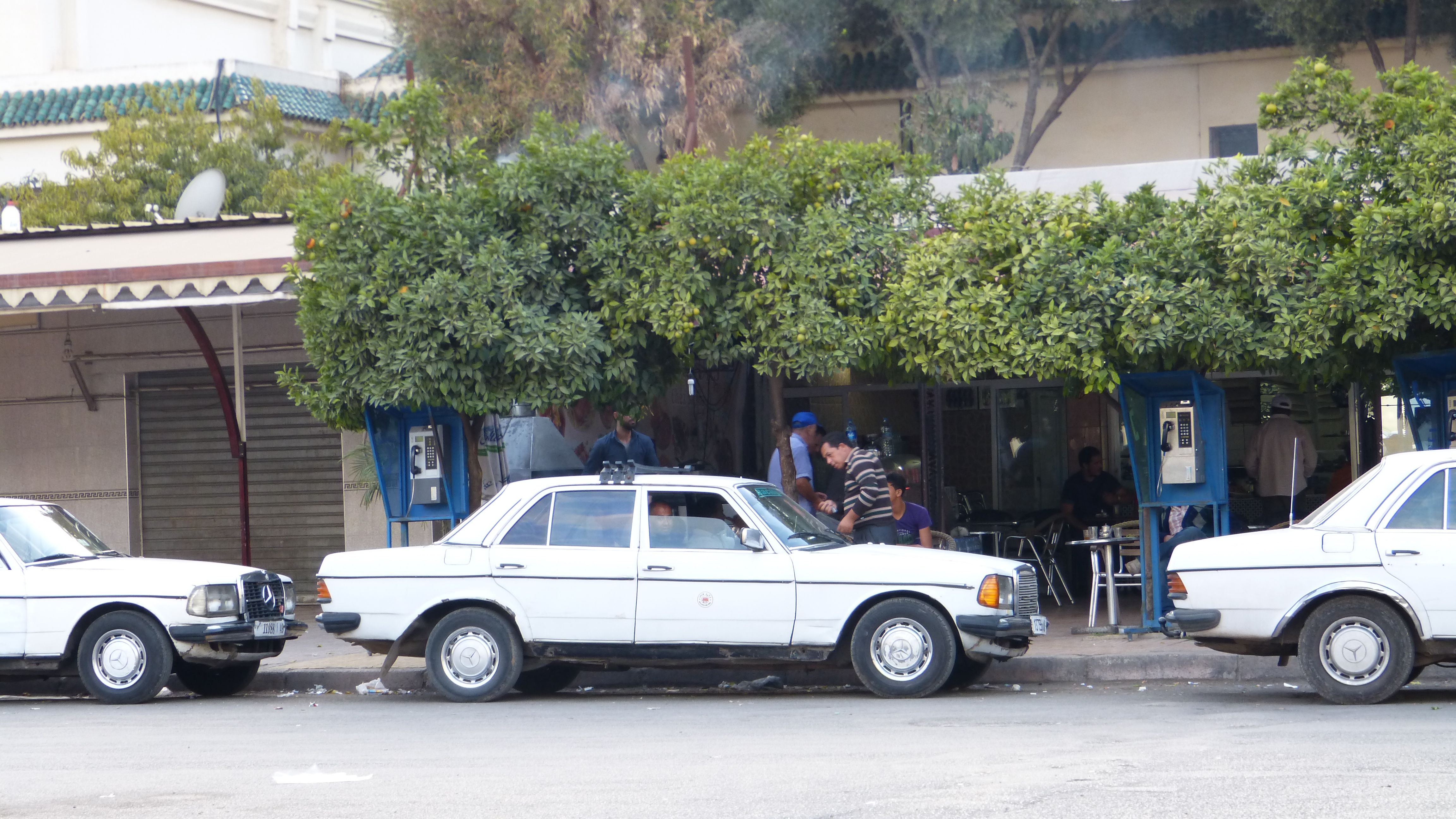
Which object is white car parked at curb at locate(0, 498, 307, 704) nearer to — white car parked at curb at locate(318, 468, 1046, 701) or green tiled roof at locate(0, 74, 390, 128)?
white car parked at curb at locate(318, 468, 1046, 701)

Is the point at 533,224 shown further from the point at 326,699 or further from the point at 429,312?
the point at 326,699

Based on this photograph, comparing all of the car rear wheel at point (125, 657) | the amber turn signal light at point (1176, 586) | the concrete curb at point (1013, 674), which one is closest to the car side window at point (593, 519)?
the concrete curb at point (1013, 674)

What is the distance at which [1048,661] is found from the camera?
1079 centimetres

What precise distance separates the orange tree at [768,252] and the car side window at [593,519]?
1.97 meters

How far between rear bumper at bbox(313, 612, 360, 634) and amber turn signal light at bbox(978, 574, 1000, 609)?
3.97m

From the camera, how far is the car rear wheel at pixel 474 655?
394 inches

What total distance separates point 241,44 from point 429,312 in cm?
2347

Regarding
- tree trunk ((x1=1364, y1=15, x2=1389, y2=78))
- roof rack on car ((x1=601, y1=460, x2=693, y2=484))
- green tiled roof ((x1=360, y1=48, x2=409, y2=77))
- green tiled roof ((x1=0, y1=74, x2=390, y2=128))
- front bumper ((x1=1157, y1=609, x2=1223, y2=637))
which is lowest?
front bumper ((x1=1157, y1=609, x2=1223, y2=637))

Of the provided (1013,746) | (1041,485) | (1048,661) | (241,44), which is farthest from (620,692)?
(241,44)

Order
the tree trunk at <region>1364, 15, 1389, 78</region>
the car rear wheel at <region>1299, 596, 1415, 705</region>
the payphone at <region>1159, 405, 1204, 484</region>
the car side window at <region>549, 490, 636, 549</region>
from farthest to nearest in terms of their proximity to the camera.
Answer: the tree trunk at <region>1364, 15, 1389, 78</region> → the payphone at <region>1159, 405, 1204, 484</region> → the car side window at <region>549, 490, 636, 549</region> → the car rear wheel at <region>1299, 596, 1415, 705</region>

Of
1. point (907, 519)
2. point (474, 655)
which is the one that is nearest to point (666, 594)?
point (474, 655)

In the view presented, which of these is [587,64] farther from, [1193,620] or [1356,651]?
[1356,651]

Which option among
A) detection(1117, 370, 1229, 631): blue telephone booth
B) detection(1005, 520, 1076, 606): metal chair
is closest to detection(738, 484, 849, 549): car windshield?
detection(1117, 370, 1229, 631): blue telephone booth

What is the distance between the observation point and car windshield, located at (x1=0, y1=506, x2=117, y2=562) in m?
11.0
